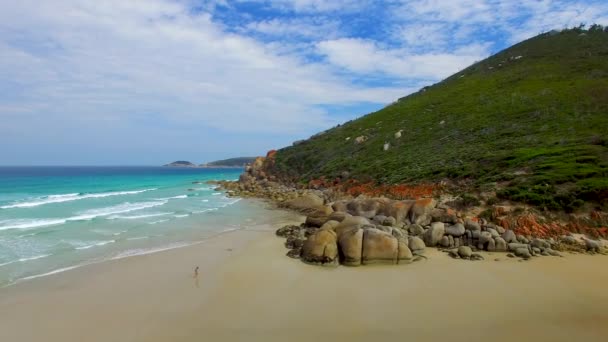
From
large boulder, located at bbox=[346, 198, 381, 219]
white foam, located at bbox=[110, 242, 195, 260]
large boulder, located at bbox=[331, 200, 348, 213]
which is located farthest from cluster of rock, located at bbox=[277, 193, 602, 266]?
white foam, located at bbox=[110, 242, 195, 260]

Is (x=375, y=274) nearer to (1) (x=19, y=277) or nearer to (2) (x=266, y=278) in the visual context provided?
(2) (x=266, y=278)

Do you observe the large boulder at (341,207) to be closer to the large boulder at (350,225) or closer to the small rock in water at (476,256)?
the large boulder at (350,225)

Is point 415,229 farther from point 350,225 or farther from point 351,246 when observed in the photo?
point 351,246

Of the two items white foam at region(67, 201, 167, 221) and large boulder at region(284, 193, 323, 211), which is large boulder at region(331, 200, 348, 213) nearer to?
large boulder at region(284, 193, 323, 211)

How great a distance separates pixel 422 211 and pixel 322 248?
829 centimetres

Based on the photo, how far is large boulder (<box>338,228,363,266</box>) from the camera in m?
15.9

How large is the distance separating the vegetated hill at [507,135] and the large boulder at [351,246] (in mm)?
12201

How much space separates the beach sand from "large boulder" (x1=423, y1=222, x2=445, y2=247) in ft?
4.48

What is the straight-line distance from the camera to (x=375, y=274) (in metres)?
14.8

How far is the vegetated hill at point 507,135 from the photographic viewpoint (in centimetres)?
2452

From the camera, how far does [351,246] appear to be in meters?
16.1

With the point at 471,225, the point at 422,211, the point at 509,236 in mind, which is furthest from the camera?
the point at 422,211

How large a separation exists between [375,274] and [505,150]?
25.0 metres

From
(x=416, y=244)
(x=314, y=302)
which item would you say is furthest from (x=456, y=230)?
(x=314, y=302)
